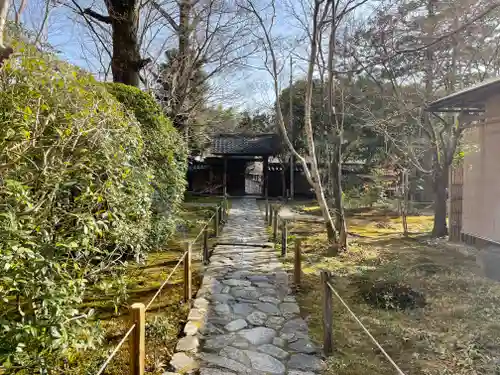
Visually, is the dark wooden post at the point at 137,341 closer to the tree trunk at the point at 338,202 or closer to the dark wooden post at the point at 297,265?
the dark wooden post at the point at 297,265

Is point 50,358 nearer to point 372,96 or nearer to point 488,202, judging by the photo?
point 488,202

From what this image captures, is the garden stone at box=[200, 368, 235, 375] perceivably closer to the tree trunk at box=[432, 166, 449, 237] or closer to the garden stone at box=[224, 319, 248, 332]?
the garden stone at box=[224, 319, 248, 332]

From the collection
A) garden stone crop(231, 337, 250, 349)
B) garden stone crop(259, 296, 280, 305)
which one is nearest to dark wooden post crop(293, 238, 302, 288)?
garden stone crop(259, 296, 280, 305)

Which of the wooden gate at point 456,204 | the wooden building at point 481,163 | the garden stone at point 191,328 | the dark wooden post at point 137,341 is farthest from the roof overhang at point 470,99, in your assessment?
the dark wooden post at point 137,341

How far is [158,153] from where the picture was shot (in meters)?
6.46

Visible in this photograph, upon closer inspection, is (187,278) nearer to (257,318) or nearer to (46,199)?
(257,318)

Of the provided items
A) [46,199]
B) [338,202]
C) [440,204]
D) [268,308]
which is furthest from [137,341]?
[440,204]

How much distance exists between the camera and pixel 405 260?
729 centimetres

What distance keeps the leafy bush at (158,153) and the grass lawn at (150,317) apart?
1.95 feet

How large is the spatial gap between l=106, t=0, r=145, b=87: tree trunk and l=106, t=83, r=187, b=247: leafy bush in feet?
6.00

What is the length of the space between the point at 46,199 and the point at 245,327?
8.72 ft

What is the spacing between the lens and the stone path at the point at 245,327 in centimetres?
329

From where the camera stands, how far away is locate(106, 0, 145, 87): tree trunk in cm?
793

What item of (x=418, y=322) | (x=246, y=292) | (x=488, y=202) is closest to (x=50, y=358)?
(x=246, y=292)
